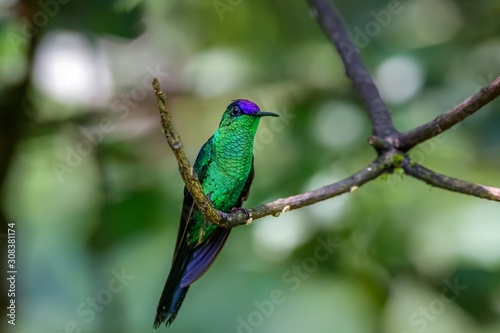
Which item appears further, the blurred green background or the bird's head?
the blurred green background

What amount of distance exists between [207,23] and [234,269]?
168 cm

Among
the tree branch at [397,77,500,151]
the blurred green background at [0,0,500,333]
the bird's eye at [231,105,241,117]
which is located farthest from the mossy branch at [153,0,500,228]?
the blurred green background at [0,0,500,333]

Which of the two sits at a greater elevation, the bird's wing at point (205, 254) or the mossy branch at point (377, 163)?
the mossy branch at point (377, 163)

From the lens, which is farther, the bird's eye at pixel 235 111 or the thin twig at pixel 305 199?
the bird's eye at pixel 235 111

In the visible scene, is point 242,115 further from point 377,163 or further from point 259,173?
point 259,173

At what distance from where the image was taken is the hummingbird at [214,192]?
252 cm

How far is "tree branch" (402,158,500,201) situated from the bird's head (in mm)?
616

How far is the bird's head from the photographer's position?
2.52m

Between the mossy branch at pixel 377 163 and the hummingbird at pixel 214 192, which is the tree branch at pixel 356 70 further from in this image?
the hummingbird at pixel 214 192

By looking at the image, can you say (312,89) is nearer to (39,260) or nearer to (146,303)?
(146,303)

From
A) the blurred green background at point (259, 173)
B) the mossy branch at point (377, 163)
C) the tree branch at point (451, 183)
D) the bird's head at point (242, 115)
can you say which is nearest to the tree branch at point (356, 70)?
the mossy branch at point (377, 163)

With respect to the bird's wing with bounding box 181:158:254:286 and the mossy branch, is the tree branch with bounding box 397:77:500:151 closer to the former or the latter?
the mossy branch

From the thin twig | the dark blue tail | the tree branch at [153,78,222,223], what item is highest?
the tree branch at [153,78,222,223]

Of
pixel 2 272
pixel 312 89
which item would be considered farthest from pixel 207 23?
pixel 2 272
